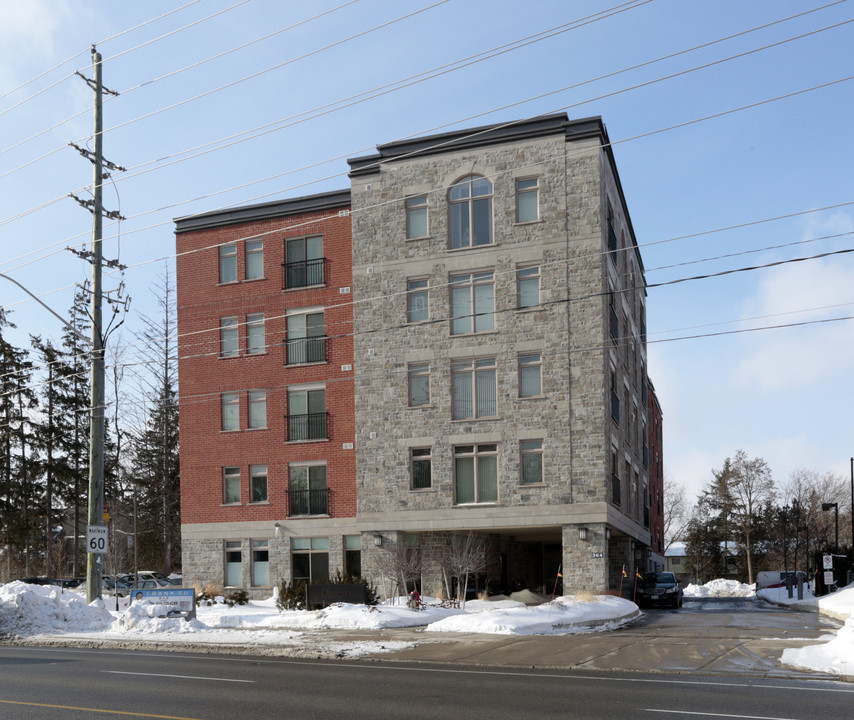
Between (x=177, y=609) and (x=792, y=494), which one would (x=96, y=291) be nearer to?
(x=177, y=609)

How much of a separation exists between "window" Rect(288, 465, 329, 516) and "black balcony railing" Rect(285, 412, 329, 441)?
4.19ft

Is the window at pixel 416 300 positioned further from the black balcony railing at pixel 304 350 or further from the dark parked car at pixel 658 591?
the dark parked car at pixel 658 591

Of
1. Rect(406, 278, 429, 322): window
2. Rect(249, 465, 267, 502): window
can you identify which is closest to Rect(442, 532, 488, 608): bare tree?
Rect(406, 278, 429, 322): window

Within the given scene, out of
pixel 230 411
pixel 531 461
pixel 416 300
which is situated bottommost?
pixel 531 461

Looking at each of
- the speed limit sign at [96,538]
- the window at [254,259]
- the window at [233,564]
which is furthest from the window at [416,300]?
the speed limit sign at [96,538]

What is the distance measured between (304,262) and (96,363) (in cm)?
1256

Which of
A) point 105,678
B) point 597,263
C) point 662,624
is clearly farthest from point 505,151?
point 105,678

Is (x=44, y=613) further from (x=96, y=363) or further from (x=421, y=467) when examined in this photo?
(x=421, y=467)

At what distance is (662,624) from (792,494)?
67550 mm

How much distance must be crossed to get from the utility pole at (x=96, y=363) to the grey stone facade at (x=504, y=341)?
1098cm

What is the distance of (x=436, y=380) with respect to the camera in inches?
1458

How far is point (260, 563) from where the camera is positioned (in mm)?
40719

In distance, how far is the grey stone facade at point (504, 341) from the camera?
34.8 metres

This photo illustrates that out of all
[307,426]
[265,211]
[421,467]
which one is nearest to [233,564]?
[307,426]
